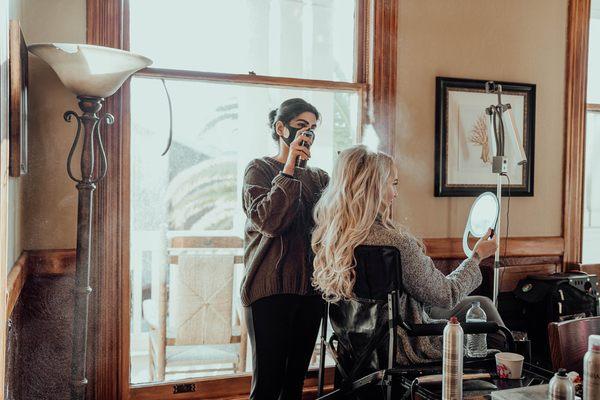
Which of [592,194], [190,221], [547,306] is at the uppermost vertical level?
[592,194]

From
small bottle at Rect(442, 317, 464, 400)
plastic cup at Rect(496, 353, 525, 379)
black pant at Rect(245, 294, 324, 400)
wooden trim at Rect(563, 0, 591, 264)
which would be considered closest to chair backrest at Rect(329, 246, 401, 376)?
black pant at Rect(245, 294, 324, 400)

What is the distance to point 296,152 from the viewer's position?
2.40 meters

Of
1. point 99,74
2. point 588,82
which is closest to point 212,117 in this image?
point 99,74

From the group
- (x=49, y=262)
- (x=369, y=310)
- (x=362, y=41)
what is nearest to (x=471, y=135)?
(x=362, y=41)

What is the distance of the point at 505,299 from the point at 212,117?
195cm

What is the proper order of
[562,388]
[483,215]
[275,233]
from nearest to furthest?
1. [562,388]
2. [275,233]
3. [483,215]

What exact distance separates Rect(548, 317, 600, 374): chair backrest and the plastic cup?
0.12m

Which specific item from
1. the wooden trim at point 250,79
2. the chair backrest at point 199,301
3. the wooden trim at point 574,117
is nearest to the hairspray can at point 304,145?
the wooden trim at point 250,79

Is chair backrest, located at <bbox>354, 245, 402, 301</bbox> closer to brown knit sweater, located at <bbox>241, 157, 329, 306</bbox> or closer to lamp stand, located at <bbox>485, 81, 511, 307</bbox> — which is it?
brown knit sweater, located at <bbox>241, 157, 329, 306</bbox>

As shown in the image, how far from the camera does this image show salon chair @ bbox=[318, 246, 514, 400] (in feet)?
6.81

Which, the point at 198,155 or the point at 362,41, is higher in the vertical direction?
the point at 362,41

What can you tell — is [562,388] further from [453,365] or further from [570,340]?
[570,340]

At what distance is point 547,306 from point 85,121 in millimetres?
2548

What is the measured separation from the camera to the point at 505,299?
3328mm
